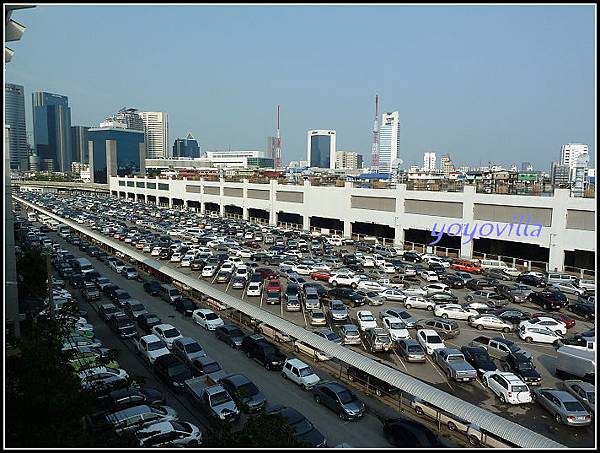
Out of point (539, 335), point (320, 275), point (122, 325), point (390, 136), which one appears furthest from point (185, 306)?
point (390, 136)

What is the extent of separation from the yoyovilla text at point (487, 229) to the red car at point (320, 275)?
1318 centimetres

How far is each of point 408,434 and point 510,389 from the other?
13.6 ft

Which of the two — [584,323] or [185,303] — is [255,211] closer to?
[185,303]

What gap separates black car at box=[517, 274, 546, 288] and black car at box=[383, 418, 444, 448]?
19360 mm

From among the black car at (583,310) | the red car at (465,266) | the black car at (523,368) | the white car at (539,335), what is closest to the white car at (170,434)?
the black car at (523,368)

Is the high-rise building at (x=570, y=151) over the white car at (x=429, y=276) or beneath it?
over

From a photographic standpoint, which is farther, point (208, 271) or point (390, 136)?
point (390, 136)

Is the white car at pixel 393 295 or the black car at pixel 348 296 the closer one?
the black car at pixel 348 296

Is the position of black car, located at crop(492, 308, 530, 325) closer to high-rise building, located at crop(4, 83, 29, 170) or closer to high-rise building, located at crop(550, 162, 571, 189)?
high-rise building, located at crop(550, 162, 571, 189)

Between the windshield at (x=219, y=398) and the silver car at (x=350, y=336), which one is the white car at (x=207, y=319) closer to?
the silver car at (x=350, y=336)

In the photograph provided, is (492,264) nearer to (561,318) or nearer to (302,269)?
(561,318)

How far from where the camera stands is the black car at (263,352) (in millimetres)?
15367

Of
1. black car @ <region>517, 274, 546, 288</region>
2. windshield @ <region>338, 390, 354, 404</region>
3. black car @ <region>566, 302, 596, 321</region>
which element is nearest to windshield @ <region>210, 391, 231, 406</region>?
windshield @ <region>338, 390, 354, 404</region>

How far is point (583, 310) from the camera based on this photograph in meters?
21.2
